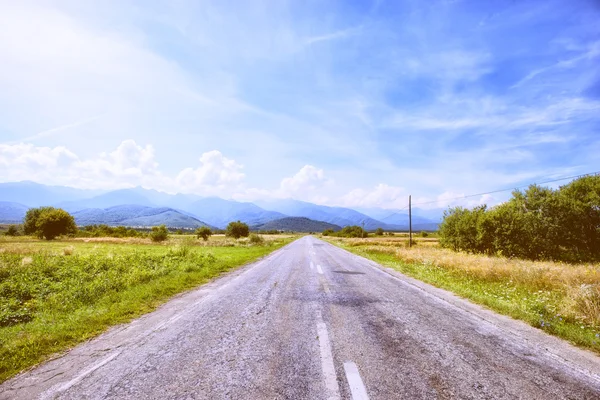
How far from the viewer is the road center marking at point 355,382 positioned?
3197 mm

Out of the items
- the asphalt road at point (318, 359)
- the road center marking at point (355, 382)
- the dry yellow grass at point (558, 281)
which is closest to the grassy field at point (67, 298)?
the asphalt road at point (318, 359)

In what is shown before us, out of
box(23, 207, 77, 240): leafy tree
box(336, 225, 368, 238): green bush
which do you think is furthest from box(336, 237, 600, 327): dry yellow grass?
box(336, 225, 368, 238): green bush

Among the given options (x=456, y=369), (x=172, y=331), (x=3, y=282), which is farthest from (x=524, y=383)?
(x=3, y=282)

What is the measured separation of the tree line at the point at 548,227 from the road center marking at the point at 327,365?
28634 mm

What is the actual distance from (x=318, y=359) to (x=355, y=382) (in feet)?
2.76

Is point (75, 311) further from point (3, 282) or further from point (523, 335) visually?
point (523, 335)

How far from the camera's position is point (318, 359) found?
4211 millimetres

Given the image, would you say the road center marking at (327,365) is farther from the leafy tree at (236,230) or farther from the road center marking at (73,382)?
the leafy tree at (236,230)

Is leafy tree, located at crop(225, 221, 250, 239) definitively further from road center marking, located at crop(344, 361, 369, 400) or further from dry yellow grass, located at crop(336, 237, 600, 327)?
road center marking, located at crop(344, 361, 369, 400)

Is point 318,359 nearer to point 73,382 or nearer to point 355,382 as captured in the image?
point 355,382

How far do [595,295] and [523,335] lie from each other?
3600 millimetres

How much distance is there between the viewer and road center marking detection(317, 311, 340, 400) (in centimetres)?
330

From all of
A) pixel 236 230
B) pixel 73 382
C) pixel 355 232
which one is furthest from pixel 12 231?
pixel 355 232

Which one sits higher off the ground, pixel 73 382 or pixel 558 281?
pixel 558 281
